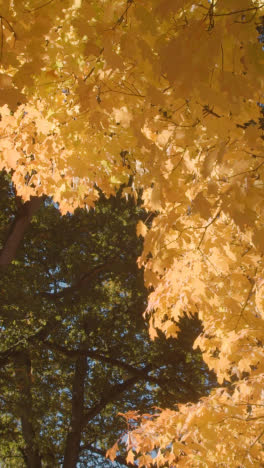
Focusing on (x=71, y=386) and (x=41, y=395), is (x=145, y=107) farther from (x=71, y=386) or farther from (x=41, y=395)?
(x=71, y=386)

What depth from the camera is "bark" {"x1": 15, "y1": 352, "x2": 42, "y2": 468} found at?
966 cm

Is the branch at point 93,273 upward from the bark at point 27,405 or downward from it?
upward

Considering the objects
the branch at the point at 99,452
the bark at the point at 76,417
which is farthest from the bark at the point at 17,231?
the branch at the point at 99,452

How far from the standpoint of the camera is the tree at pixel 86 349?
10773 mm

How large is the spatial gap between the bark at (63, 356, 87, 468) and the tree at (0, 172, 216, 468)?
0.03 metres

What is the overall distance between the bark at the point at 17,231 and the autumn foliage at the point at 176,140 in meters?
5.14

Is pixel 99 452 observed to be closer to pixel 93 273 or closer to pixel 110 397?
pixel 110 397

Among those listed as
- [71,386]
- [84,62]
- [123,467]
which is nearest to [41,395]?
[71,386]

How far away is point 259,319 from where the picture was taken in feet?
10.0

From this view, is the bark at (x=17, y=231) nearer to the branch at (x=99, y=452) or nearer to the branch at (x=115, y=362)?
the branch at (x=115, y=362)

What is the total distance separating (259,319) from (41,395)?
8.96 m

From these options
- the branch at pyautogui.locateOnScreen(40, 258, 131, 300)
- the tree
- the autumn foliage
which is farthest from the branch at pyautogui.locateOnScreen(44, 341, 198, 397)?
the autumn foliage

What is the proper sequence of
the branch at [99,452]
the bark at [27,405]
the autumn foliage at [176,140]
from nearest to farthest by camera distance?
the autumn foliage at [176,140], the bark at [27,405], the branch at [99,452]

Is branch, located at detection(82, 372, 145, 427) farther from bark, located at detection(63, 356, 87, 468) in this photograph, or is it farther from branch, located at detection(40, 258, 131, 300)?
branch, located at detection(40, 258, 131, 300)
